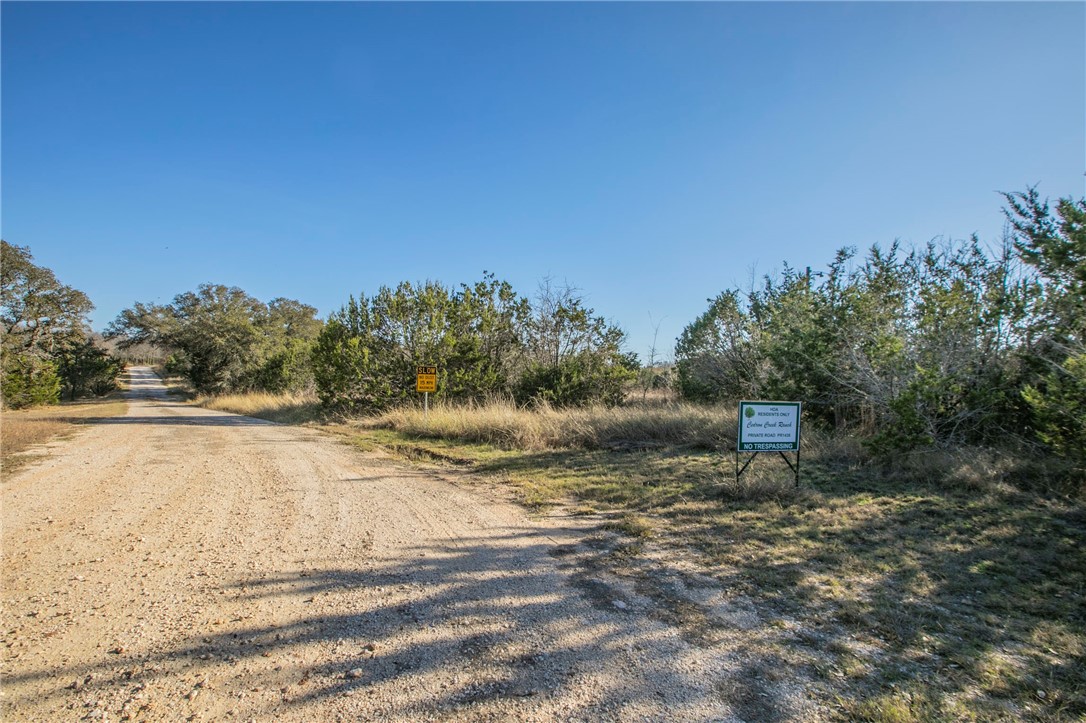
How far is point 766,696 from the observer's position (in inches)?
94.1

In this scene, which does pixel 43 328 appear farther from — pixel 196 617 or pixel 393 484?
pixel 196 617

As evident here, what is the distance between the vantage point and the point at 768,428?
6.18 m

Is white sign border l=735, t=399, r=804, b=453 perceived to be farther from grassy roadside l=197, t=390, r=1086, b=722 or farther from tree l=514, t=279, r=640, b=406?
tree l=514, t=279, r=640, b=406

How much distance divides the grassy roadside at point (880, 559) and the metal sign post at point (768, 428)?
403 millimetres

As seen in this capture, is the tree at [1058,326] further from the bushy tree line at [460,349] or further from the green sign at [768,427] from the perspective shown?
the bushy tree line at [460,349]

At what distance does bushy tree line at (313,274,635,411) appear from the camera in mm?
17406

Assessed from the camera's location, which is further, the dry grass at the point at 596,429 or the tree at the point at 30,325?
the tree at the point at 30,325

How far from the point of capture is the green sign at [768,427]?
6.08 metres

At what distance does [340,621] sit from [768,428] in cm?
522

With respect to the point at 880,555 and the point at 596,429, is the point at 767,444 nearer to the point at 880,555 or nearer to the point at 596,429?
the point at 880,555

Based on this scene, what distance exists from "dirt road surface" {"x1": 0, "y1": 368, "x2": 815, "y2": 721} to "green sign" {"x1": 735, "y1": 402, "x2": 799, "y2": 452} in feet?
8.21

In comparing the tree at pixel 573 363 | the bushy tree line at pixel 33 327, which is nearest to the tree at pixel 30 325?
the bushy tree line at pixel 33 327

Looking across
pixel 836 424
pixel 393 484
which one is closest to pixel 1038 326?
pixel 836 424

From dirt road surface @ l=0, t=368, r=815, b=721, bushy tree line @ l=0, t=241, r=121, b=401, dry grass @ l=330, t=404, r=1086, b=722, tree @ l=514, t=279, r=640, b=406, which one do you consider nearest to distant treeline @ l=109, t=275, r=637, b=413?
tree @ l=514, t=279, r=640, b=406
